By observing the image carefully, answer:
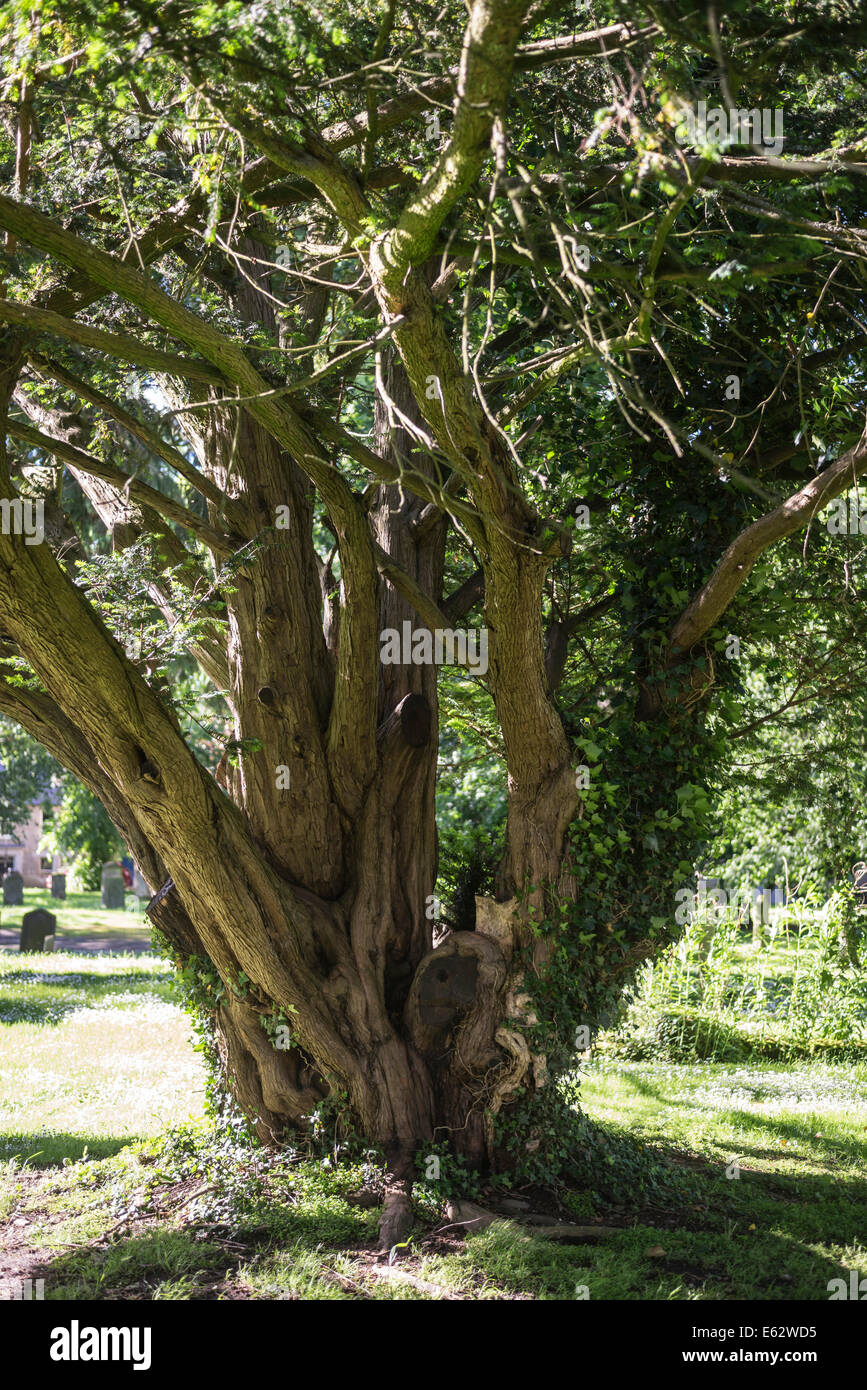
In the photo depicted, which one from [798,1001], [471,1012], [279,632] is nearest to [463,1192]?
[471,1012]

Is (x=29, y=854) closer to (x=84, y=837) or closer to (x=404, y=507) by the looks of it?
(x=84, y=837)

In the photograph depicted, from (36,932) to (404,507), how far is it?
13.8 meters

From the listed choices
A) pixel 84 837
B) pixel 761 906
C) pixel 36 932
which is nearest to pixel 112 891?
pixel 84 837

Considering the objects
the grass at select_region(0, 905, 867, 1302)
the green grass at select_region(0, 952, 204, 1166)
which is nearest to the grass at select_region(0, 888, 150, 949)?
the green grass at select_region(0, 952, 204, 1166)

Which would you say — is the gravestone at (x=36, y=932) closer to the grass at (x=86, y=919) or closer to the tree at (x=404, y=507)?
the grass at (x=86, y=919)

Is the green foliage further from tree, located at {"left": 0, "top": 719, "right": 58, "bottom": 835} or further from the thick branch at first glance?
the thick branch

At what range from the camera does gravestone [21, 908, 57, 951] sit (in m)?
18.3

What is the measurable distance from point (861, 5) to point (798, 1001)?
35.2ft

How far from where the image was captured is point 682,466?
691 centimetres

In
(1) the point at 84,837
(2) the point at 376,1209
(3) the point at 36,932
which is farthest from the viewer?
(1) the point at 84,837

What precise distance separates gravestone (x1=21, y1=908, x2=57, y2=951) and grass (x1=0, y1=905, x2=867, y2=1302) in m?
8.84

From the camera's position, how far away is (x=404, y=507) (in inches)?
295

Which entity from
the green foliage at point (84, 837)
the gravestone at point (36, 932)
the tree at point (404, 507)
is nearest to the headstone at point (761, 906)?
the tree at point (404, 507)

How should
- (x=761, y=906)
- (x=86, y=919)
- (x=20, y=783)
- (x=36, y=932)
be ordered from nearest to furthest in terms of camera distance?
(x=36, y=932) → (x=761, y=906) → (x=86, y=919) → (x=20, y=783)
